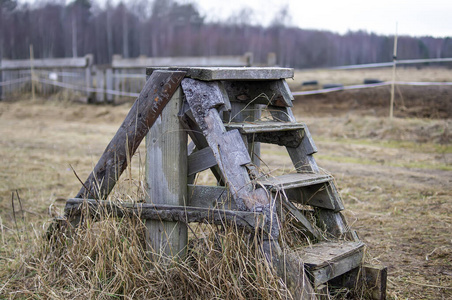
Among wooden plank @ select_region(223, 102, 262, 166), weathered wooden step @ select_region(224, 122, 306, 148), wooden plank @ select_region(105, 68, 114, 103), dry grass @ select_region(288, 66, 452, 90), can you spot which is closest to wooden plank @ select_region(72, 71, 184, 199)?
weathered wooden step @ select_region(224, 122, 306, 148)

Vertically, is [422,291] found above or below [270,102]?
below

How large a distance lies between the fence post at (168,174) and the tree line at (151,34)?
21.0 metres

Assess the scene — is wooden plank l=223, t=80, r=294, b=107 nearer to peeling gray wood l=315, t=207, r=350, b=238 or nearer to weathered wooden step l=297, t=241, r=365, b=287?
peeling gray wood l=315, t=207, r=350, b=238

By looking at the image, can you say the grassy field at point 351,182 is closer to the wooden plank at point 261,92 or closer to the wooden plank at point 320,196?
the wooden plank at point 320,196

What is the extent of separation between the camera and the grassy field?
12.2ft

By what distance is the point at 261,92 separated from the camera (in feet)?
12.2

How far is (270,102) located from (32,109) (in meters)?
15.3

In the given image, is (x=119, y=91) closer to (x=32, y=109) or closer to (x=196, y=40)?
A: (x=32, y=109)

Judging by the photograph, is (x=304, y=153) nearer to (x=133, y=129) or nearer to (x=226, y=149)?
(x=226, y=149)

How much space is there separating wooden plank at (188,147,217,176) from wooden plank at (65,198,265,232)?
0.30 meters

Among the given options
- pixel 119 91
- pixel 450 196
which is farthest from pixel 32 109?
pixel 450 196

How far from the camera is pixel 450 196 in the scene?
5.83 metres

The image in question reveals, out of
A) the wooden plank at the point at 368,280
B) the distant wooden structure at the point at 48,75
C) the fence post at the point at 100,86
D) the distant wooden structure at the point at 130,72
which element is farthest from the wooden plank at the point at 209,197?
the distant wooden structure at the point at 48,75

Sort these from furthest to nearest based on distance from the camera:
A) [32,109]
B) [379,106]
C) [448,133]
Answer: [32,109]
[379,106]
[448,133]
